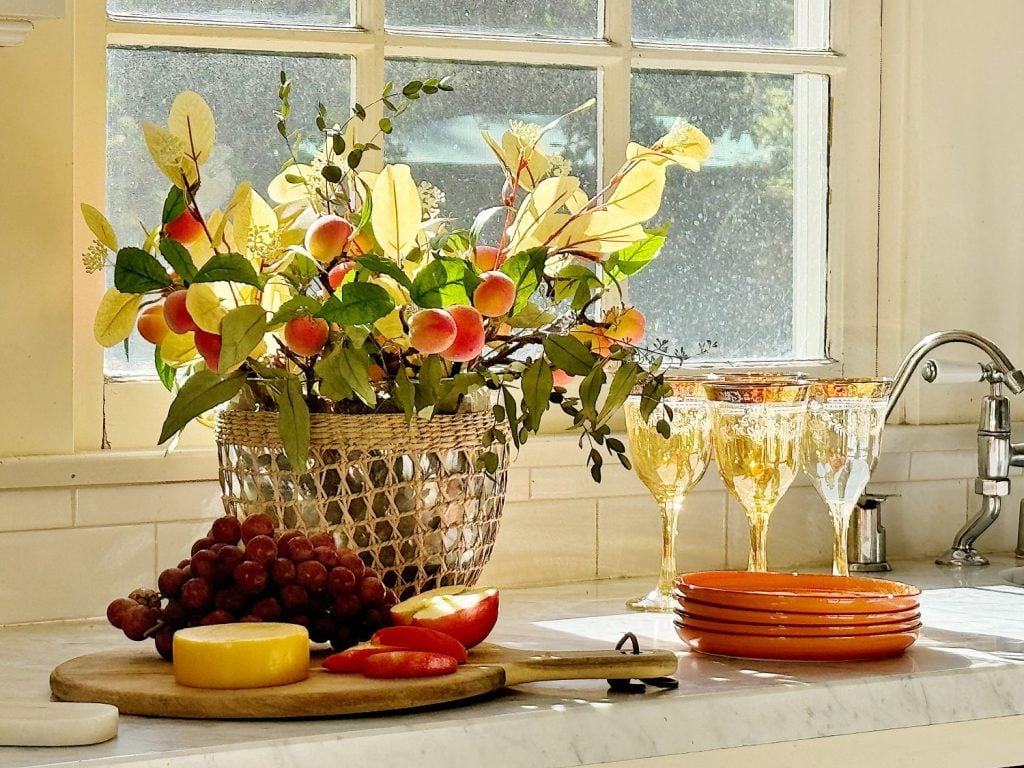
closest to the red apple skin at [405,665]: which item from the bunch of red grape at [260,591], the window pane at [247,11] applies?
the bunch of red grape at [260,591]

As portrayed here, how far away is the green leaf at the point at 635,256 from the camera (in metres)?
1.74

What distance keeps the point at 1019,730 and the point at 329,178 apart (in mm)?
859

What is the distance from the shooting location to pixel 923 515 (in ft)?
7.50

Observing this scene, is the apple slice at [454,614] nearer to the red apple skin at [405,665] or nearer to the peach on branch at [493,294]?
the red apple skin at [405,665]

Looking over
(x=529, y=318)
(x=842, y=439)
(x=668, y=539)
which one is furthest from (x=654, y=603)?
(x=529, y=318)

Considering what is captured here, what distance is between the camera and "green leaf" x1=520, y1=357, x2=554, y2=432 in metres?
1.58

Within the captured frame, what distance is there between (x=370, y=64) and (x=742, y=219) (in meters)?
0.61

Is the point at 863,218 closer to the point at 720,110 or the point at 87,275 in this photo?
the point at 720,110

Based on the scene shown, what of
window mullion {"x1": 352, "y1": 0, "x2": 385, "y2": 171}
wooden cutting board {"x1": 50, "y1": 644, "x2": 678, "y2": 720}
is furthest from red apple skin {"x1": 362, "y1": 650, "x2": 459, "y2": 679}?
window mullion {"x1": 352, "y1": 0, "x2": 385, "y2": 171}

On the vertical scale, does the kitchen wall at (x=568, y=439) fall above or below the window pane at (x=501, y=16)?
below

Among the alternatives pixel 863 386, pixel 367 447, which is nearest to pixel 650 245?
pixel 863 386

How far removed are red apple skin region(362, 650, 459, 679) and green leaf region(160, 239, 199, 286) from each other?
420mm

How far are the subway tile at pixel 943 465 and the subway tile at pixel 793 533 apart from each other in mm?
164

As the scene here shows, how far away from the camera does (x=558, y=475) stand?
2.04m
